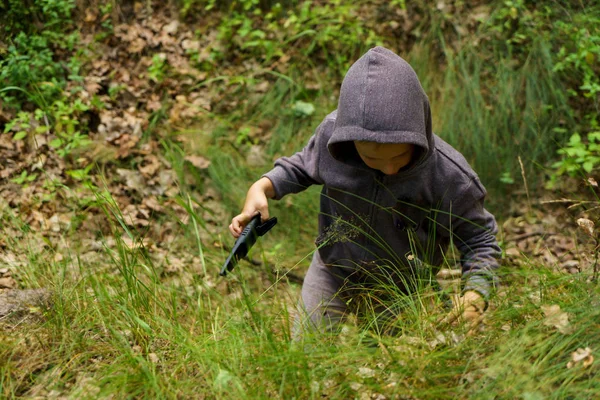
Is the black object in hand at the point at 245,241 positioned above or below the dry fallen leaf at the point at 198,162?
above

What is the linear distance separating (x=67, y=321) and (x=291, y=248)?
7.51ft

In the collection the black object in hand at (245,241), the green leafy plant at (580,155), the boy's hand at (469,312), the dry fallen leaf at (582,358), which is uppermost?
the black object in hand at (245,241)

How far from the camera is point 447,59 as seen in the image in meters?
5.01

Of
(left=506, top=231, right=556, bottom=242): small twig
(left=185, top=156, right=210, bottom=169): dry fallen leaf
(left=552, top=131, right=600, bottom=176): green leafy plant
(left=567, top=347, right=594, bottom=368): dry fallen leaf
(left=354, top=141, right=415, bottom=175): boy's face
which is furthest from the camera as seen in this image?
(left=185, top=156, right=210, bottom=169): dry fallen leaf

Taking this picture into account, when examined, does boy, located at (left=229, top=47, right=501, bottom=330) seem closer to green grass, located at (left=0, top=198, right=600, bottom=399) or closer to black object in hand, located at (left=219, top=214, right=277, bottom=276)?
black object in hand, located at (left=219, top=214, right=277, bottom=276)

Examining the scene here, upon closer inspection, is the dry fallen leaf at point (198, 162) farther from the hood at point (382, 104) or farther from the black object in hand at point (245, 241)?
the hood at point (382, 104)

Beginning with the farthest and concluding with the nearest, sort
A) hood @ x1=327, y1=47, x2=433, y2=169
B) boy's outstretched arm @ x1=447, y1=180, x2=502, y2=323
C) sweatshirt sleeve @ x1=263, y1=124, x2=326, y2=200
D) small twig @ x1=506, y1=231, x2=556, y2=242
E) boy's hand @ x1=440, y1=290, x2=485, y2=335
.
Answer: small twig @ x1=506, y1=231, x2=556, y2=242 < sweatshirt sleeve @ x1=263, y1=124, x2=326, y2=200 < boy's outstretched arm @ x1=447, y1=180, x2=502, y2=323 < hood @ x1=327, y1=47, x2=433, y2=169 < boy's hand @ x1=440, y1=290, x2=485, y2=335

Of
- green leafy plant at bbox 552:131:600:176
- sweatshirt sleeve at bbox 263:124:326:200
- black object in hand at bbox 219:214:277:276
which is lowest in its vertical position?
green leafy plant at bbox 552:131:600:176

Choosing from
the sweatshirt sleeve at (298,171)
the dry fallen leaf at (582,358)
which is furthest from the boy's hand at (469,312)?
the sweatshirt sleeve at (298,171)

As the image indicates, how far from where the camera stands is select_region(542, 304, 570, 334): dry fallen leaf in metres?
1.83

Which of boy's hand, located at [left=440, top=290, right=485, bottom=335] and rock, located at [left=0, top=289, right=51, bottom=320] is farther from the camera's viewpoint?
rock, located at [left=0, top=289, right=51, bottom=320]

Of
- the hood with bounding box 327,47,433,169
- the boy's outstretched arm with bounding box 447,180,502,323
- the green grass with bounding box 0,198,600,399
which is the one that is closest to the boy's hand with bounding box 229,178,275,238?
the green grass with bounding box 0,198,600,399

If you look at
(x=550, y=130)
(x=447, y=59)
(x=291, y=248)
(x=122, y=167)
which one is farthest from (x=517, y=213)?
(x=122, y=167)

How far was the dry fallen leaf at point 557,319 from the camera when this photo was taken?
1833mm
